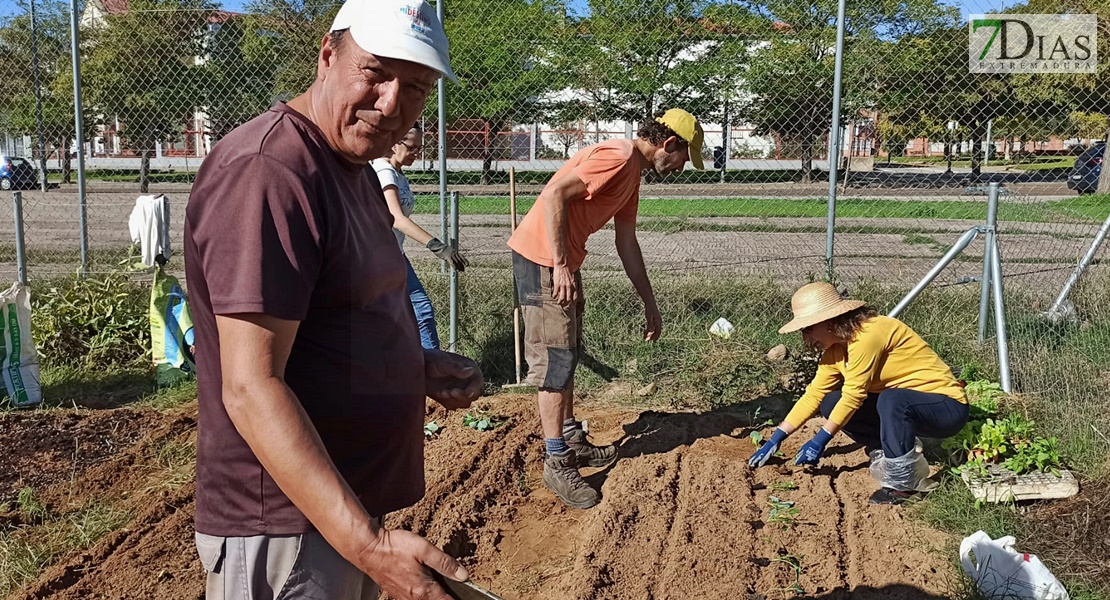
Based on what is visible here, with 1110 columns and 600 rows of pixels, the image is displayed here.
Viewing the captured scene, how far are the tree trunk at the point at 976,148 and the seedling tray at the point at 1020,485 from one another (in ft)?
12.7

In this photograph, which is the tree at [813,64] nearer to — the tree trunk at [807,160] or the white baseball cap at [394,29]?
the tree trunk at [807,160]

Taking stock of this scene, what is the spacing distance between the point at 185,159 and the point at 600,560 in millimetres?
9459

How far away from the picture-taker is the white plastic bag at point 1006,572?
370 cm

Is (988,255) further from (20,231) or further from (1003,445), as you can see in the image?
(20,231)

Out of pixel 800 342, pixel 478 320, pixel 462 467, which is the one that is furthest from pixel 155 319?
pixel 800 342

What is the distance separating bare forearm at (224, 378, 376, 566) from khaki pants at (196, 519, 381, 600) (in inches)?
10.4

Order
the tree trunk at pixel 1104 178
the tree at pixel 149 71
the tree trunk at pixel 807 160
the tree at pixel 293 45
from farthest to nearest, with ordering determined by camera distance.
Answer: the tree trunk at pixel 1104 178 → the tree at pixel 149 71 → the tree at pixel 293 45 → the tree trunk at pixel 807 160

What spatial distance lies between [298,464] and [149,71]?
8.42 meters

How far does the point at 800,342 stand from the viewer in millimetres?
7020

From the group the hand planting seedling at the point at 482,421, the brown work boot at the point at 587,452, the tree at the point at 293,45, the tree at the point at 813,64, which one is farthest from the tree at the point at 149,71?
the brown work boot at the point at 587,452

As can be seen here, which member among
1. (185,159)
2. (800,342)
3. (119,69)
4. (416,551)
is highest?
(119,69)

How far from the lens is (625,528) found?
180 inches

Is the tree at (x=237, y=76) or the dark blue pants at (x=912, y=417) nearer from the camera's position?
the dark blue pants at (x=912, y=417)

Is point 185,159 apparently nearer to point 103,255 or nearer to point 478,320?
point 103,255
